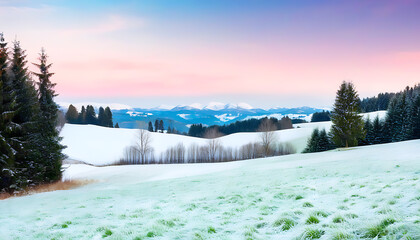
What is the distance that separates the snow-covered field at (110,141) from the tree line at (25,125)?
37.2m

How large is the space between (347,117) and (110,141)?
7159cm

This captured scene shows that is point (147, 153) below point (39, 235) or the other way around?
below

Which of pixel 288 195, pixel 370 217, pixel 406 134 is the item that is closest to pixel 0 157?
pixel 288 195

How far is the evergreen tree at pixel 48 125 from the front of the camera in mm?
25094

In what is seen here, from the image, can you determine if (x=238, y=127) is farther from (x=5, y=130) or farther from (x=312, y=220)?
(x=312, y=220)

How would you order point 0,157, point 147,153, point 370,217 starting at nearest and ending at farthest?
point 370,217 < point 0,157 < point 147,153

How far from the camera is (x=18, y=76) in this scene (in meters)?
21.9

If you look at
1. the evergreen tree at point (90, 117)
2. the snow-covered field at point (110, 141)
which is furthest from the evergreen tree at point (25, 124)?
the evergreen tree at point (90, 117)

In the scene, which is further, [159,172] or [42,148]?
[159,172]

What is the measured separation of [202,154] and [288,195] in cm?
6215

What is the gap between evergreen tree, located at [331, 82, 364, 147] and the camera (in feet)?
121

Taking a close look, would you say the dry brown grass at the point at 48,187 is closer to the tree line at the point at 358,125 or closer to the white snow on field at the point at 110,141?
the white snow on field at the point at 110,141

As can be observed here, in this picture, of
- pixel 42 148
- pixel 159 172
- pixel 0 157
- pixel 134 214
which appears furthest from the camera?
pixel 159 172

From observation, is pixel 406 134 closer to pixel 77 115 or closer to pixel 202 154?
pixel 202 154
